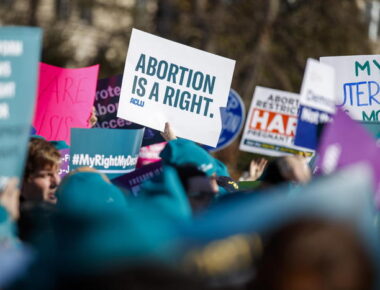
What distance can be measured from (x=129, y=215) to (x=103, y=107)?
15.1 ft

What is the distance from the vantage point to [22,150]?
3893 mm

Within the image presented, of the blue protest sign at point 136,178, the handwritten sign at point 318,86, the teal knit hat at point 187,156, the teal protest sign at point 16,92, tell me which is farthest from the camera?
the blue protest sign at point 136,178

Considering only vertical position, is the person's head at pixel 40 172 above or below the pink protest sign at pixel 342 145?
below

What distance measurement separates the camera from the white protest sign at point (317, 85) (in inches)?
164

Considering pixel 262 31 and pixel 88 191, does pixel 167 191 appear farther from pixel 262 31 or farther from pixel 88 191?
pixel 262 31

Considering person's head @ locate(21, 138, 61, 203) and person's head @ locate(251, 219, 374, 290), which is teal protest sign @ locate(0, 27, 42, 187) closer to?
person's head @ locate(21, 138, 61, 203)

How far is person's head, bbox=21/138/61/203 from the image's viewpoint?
181 inches

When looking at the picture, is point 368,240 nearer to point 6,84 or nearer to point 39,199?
point 6,84

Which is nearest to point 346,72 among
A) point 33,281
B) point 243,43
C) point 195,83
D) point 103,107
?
point 195,83

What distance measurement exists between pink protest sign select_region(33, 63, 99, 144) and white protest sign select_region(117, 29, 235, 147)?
19.9 inches

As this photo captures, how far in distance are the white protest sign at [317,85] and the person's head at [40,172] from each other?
51.2 inches

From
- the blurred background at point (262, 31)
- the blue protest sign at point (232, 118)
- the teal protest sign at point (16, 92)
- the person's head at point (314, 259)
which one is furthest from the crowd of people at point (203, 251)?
the blurred background at point (262, 31)

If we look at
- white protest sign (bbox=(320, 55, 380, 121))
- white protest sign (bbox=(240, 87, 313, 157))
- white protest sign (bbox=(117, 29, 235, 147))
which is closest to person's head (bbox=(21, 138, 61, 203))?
white protest sign (bbox=(117, 29, 235, 147))

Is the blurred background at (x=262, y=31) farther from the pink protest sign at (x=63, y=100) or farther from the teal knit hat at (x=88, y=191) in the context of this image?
the teal knit hat at (x=88, y=191)
